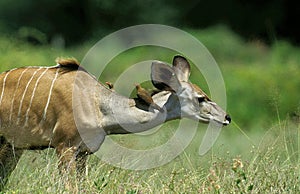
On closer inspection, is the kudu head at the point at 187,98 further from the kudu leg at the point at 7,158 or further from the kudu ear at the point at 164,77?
the kudu leg at the point at 7,158

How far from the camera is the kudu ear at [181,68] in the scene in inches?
265

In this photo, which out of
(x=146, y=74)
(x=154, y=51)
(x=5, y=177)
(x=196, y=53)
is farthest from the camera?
(x=154, y=51)

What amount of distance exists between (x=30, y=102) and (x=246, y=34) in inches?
420

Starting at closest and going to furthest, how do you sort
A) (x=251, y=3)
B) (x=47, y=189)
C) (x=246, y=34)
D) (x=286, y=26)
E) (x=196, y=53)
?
(x=47, y=189), (x=196, y=53), (x=246, y=34), (x=286, y=26), (x=251, y=3)

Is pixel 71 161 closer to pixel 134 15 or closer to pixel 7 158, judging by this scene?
pixel 7 158

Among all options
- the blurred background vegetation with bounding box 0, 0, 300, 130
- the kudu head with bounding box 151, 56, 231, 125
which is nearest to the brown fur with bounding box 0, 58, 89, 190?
the kudu head with bounding box 151, 56, 231, 125

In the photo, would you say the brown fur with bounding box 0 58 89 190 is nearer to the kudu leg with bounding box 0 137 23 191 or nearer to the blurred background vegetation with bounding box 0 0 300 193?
the kudu leg with bounding box 0 137 23 191

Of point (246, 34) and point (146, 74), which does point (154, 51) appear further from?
point (146, 74)

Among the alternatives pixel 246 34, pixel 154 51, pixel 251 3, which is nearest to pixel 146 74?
pixel 154 51

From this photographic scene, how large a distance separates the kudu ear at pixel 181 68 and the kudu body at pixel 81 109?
0.06 m

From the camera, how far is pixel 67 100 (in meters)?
6.50

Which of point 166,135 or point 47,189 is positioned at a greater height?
point 166,135

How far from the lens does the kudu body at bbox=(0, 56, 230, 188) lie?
Answer: 6484 mm

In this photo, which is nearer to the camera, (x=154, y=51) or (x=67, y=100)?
(x=67, y=100)
